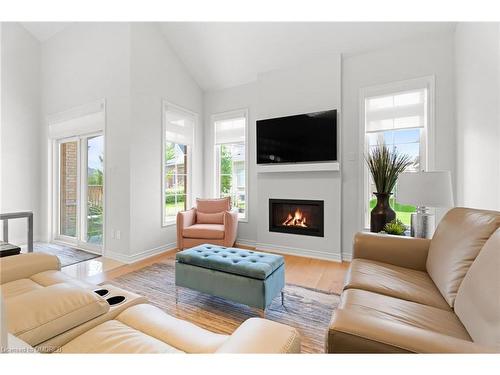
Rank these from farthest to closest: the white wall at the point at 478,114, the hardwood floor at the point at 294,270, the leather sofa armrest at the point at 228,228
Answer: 1. the leather sofa armrest at the point at 228,228
2. the hardwood floor at the point at 294,270
3. the white wall at the point at 478,114

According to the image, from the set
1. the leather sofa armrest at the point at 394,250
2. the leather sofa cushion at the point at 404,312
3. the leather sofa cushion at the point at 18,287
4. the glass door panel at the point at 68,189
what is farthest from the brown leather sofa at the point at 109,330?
the glass door panel at the point at 68,189

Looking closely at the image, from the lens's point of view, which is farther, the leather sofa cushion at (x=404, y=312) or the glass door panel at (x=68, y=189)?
the glass door panel at (x=68, y=189)

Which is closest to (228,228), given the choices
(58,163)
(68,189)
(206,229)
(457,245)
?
(206,229)

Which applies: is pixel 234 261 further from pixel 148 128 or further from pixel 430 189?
pixel 148 128

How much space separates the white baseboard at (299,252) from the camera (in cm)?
332

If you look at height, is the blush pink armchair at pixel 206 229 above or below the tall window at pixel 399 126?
→ below

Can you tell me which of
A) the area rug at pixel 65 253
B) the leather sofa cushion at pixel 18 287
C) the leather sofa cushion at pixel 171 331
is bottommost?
the area rug at pixel 65 253

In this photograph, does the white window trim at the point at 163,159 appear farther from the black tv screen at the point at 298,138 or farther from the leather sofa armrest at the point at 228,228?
the black tv screen at the point at 298,138

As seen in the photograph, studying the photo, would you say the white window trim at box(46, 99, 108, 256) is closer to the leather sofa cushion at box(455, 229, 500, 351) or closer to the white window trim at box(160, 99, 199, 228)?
the white window trim at box(160, 99, 199, 228)

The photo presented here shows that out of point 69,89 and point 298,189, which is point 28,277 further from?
point 69,89

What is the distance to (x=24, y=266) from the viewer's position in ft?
4.64

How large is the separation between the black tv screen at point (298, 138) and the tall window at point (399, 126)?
476 mm
